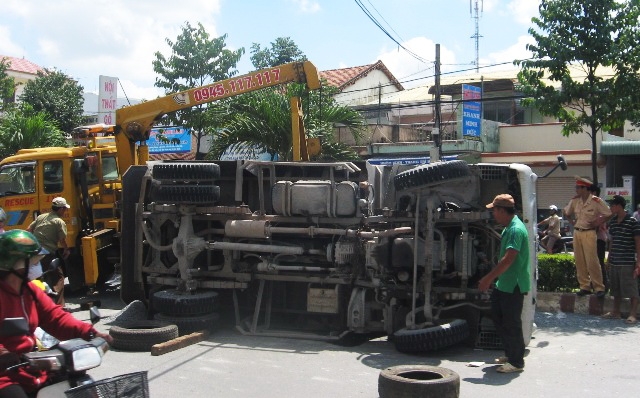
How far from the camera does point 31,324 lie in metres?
4.05

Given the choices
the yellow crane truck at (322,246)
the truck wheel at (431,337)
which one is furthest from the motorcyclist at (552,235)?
the truck wheel at (431,337)

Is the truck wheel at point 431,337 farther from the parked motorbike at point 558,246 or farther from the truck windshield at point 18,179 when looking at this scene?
the parked motorbike at point 558,246

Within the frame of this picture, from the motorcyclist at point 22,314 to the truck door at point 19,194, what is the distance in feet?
26.0

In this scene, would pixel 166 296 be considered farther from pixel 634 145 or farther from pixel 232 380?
pixel 634 145

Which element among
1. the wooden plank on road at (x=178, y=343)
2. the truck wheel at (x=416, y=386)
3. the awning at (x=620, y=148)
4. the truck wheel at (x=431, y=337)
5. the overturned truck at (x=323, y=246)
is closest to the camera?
the truck wheel at (x=416, y=386)

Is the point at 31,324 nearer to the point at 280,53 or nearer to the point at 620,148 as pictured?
the point at 620,148

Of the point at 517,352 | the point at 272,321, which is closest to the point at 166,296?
the point at 272,321

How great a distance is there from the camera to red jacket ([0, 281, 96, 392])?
150 inches

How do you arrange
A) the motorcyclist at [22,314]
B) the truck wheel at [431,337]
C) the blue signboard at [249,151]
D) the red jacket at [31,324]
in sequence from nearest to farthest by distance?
1. the motorcyclist at [22,314]
2. the red jacket at [31,324]
3. the truck wheel at [431,337]
4. the blue signboard at [249,151]

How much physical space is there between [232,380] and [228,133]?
33.2 ft

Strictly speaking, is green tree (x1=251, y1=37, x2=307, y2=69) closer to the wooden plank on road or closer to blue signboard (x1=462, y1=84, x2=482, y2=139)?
blue signboard (x1=462, y1=84, x2=482, y2=139)

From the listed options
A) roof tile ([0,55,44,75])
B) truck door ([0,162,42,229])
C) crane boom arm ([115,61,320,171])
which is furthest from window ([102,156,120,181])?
roof tile ([0,55,44,75])

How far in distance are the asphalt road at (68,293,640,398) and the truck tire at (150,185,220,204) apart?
66.9 inches

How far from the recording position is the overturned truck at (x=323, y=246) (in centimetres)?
762
